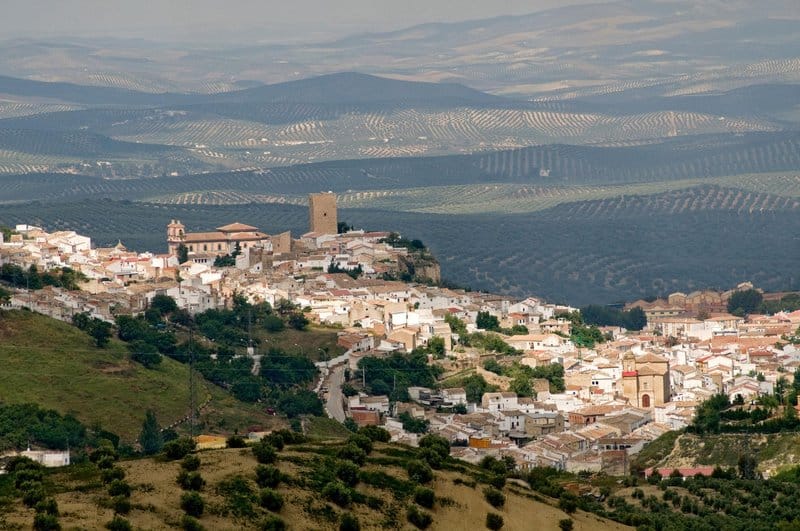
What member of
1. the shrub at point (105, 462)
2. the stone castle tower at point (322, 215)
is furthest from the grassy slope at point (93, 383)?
the stone castle tower at point (322, 215)

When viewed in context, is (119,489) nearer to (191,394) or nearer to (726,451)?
(726,451)

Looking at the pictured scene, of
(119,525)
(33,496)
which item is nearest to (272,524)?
(119,525)

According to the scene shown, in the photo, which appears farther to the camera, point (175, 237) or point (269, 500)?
→ point (175, 237)

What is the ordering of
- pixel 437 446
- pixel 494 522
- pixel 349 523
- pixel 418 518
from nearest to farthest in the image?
pixel 349 523
pixel 418 518
pixel 494 522
pixel 437 446

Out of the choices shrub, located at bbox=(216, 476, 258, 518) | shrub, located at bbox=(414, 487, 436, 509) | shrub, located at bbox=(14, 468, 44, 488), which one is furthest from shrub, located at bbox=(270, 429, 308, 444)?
shrub, located at bbox=(14, 468, 44, 488)

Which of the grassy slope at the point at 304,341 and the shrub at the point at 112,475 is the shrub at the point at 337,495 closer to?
the shrub at the point at 112,475

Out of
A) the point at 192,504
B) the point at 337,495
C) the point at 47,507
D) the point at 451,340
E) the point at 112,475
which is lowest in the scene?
the point at 451,340

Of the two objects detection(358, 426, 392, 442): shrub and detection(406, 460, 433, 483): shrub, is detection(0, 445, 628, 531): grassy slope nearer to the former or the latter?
detection(406, 460, 433, 483): shrub
